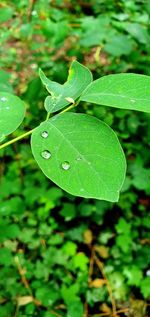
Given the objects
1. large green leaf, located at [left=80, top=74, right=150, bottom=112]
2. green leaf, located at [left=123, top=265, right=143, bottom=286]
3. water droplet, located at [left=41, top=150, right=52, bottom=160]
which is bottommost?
green leaf, located at [left=123, top=265, right=143, bottom=286]

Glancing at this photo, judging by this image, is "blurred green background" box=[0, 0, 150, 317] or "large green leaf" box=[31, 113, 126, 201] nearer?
"large green leaf" box=[31, 113, 126, 201]

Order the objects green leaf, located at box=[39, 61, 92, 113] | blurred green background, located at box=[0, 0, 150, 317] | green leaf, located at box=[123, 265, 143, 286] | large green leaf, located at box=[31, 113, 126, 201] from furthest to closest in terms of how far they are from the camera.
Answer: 1. green leaf, located at box=[123, 265, 143, 286]
2. blurred green background, located at box=[0, 0, 150, 317]
3. green leaf, located at box=[39, 61, 92, 113]
4. large green leaf, located at box=[31, 113, 126, 201]

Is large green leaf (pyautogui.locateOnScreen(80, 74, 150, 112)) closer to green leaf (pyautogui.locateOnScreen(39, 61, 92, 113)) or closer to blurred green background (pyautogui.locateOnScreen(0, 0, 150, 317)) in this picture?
green leaf (pyautogui.locateOnScreen(39, 61, 92, 113))

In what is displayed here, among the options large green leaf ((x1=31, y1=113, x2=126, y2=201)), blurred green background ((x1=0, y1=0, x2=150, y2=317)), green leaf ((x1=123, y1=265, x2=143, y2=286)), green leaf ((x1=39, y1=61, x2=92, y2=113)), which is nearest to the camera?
large green leaf ((x1=31, y1=113, x2=126, y2=201))

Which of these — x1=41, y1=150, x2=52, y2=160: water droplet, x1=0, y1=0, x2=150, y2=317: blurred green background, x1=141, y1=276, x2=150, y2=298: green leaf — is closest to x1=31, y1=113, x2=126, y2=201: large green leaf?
x1=41, y1=150, x2=52, y2=160: water droplet

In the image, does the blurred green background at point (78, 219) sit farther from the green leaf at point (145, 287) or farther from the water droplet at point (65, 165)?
the water droplet at point (65, 165)

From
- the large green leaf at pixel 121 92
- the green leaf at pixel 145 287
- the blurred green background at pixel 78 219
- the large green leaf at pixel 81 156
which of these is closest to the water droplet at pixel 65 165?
the large green leaf at pixel 81 156

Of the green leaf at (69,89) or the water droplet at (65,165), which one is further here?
the green leaf at (69,89)
